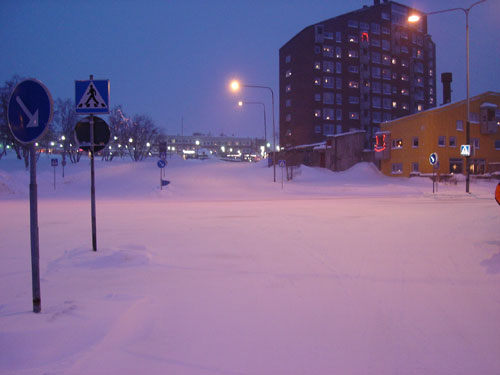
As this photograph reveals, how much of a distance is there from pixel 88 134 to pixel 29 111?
130 inches

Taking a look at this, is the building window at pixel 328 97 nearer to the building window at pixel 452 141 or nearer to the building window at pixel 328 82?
the building window at pixel 328 82

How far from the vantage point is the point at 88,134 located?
24.9ft

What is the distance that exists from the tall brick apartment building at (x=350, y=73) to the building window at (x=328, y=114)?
0.20 metres

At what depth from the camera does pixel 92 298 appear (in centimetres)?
510

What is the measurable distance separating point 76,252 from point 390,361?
21.7 feet

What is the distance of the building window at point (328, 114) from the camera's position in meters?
71.7

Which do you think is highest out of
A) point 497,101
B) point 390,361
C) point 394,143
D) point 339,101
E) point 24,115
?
→ point 339,101

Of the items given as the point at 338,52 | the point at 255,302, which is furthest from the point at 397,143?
the point at 255,302

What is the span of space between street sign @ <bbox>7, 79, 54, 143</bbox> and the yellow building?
4186cm

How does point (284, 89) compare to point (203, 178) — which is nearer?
point (203, 178)

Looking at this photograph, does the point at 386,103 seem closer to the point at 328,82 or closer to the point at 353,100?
the point at 353,100

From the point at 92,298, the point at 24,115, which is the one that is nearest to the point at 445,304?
the point at 92,298

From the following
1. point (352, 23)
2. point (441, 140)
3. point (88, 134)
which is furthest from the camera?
point (352, 23)

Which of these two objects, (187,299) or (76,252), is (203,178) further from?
(187,299)
